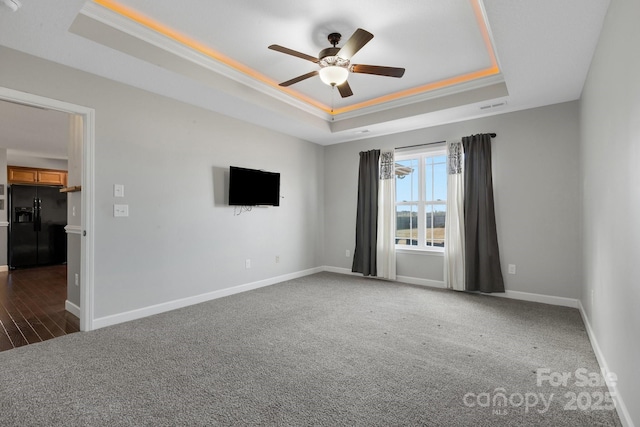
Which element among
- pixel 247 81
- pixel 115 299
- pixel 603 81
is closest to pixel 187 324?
pixel 115 299

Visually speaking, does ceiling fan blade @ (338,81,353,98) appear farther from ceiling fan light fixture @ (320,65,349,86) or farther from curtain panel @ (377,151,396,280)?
curtain panel @ (377,151,396,280)

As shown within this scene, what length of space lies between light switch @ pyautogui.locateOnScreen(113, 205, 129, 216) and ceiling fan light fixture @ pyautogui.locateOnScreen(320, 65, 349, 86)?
2.40 meters

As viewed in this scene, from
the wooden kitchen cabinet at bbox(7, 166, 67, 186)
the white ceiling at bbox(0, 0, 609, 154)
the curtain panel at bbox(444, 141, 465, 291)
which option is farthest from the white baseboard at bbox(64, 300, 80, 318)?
the wooden kitchen cabinet at bbox(7, 166, 67, 186)

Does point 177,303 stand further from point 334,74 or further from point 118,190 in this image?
point 334,74

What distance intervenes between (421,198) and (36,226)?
8.13 m

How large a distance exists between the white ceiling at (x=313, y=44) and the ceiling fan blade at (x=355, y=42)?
0.94ft

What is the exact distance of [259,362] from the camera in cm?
239

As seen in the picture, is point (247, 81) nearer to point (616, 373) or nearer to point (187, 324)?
point (187, 324)

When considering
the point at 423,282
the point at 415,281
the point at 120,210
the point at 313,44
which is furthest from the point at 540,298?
the point at 120,210

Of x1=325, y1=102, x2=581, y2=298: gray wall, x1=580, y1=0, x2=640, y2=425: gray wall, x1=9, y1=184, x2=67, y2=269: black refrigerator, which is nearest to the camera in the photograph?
x1=580, y1=0, x2=640, y2=425: gray wall

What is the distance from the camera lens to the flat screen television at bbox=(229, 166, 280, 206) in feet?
14.1

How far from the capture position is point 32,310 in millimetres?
3699

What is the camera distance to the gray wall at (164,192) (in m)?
3.10

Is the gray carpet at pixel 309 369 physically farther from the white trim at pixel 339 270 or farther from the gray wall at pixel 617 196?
the white trim at pixel 339 270
